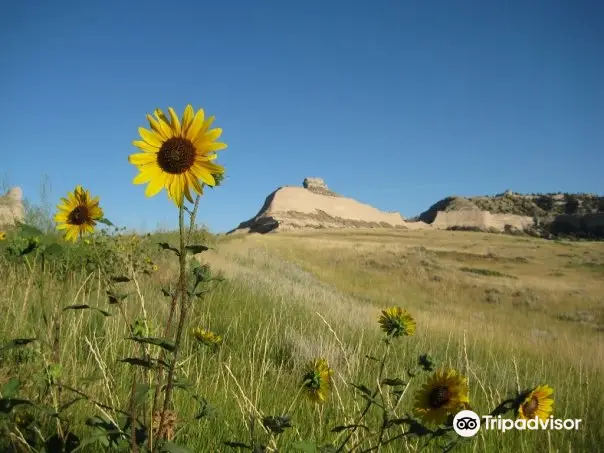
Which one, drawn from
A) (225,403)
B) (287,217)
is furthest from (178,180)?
(287,217)

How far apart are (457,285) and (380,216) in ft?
263

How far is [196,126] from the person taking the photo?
4.80 ft

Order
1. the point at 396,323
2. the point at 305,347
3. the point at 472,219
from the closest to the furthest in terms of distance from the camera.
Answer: the point at 396,323, the point at 305,347, the point at 472,219

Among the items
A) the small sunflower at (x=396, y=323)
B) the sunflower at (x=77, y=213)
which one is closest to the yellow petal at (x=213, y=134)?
the sunflower at (x=77, y=213)

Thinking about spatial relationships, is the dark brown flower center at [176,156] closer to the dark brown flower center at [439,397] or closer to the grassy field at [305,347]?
the grassy field at [305,347]

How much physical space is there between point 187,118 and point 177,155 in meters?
0.13

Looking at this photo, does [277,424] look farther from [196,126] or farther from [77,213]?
[77,213]

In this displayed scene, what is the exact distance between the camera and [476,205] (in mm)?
101438

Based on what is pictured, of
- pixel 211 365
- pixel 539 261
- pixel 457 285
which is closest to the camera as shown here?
pixel 211 365

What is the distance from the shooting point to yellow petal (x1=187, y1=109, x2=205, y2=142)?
57.2 inches

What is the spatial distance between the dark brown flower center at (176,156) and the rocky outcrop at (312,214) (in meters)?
80.3

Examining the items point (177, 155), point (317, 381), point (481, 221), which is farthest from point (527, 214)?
point (177, 155)

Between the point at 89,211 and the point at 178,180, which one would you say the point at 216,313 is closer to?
the point at 89,211

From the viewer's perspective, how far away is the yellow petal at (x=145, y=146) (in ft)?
4.68
